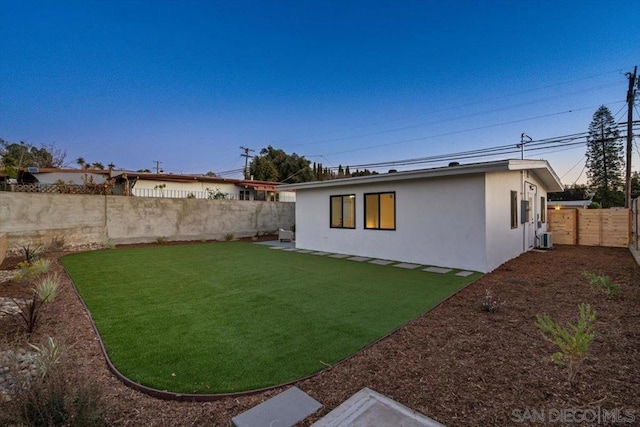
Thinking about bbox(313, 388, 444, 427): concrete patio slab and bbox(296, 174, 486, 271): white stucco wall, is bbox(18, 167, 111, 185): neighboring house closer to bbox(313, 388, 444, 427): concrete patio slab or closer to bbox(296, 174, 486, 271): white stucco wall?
bbox(296, 174, 486, 271): white stucco wall

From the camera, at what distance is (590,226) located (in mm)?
11492

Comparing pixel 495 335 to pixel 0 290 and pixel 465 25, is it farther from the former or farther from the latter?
pixel 465 25

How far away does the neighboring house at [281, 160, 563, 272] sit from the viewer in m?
7.03

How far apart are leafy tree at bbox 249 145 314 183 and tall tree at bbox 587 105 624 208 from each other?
78.7ft

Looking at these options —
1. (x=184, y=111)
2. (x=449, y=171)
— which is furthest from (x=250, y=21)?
(x=449, y=171)

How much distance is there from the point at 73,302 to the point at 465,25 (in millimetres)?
13214

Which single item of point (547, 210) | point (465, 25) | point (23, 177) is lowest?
point (547, 210)

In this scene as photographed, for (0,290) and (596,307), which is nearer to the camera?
(596,307)

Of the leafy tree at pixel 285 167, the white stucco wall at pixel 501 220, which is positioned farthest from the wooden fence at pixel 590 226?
the leafy tree at pixel 285 167

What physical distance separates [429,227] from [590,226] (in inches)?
339

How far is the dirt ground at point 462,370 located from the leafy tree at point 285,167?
23.0 meters

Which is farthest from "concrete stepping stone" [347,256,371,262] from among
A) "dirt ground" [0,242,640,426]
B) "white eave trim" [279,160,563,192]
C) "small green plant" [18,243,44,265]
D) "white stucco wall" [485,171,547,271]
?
"small green plant" [18,243,44,265]

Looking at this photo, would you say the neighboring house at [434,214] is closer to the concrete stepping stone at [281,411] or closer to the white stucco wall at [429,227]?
the white stucco wall at [429,227]

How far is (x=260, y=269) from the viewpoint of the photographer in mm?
7230
